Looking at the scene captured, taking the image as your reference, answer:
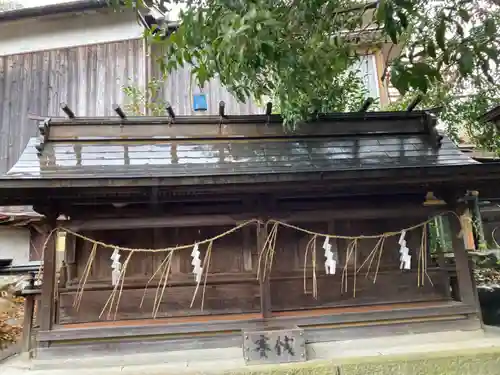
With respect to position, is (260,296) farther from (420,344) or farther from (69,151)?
(69,151)

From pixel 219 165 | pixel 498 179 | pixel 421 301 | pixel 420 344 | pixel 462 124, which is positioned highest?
pixel 462 124

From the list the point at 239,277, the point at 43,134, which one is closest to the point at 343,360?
the point at 239,277

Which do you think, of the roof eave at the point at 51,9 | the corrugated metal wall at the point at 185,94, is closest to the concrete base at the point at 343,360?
the corrugated metal wall at the point at 185,94

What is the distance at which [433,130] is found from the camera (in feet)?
21.9

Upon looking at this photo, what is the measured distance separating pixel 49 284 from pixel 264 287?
2916 millimetres

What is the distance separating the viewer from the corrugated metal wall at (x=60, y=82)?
9242mm

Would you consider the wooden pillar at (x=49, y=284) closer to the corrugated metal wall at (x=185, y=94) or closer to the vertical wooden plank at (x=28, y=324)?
the vertical wooden plank at (x=28, y=324)

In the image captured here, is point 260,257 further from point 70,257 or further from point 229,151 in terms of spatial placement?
point 70,257

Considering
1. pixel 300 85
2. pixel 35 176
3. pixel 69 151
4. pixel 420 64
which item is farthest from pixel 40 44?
pixel 420 64

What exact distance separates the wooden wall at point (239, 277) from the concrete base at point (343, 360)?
662 mm

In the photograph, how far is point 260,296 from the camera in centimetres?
572

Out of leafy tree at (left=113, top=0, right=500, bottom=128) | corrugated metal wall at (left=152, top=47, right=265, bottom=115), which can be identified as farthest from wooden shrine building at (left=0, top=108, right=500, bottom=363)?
corrugated metal wall at (left=152, top=47, right=265, bottom=115)

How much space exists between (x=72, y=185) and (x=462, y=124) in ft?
27.4

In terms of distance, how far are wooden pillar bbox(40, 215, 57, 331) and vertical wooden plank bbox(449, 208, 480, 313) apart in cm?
575
